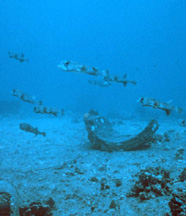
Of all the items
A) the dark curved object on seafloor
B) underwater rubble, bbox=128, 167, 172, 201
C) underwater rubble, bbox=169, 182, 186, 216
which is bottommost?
underwater rubble, bbox=169, 182, 186, 216

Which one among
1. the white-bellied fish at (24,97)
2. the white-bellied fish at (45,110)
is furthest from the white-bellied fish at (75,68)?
the white-bellied fish at (24,97)

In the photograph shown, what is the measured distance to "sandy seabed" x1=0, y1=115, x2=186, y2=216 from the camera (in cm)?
388

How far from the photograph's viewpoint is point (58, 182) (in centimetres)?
522

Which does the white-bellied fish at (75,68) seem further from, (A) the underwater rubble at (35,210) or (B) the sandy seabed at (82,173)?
(A) the underwater rubble at (35,210)

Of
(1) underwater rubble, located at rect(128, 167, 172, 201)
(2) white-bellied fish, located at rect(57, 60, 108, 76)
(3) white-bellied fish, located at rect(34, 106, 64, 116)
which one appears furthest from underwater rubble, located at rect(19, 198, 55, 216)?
(3) white-bellied fish, located at rect(34, 106, 64, 116)

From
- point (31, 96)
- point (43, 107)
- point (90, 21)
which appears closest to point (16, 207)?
point (43, 107)

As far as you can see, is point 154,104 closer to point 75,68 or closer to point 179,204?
point 75,68

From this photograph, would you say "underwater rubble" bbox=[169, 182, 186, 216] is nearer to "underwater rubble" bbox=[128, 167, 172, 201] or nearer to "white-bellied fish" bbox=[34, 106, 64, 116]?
"underwater rubble" bbox=[128, 167, 172, 201]

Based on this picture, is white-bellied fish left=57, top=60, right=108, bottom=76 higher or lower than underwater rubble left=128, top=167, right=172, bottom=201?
higher

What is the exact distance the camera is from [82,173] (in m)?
5.77

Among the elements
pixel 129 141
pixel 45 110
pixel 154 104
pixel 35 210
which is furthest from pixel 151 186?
pixel 45 110

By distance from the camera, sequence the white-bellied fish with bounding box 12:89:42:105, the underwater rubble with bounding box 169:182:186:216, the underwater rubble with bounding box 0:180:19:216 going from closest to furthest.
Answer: the underwater rubble with bounding box 169:182:186:216 < the underwater rubble with bounding box 0:180:19:216 < the white-bellied fish with bounding box 12:89:42:105

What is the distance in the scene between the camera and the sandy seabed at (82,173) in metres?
3.88

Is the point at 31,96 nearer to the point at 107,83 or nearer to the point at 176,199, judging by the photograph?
the point at 107,83
